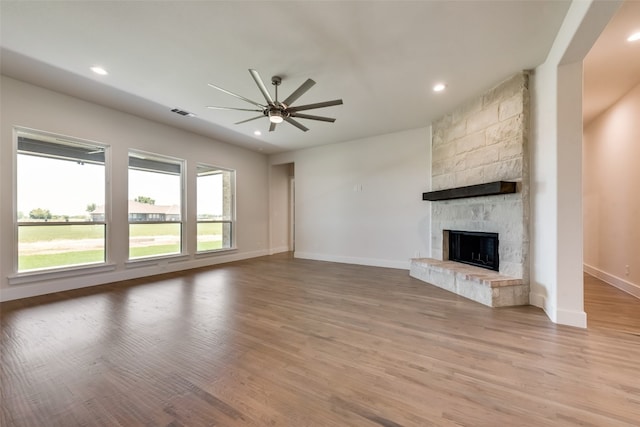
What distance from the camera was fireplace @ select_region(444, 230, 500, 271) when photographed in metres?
3.77

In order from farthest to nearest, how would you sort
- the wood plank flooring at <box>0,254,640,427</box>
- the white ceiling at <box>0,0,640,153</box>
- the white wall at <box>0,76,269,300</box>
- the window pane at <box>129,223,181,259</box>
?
the window pane at <box>129,223,181,259</box>, the white wall at <box>0,76,269,300</box>, the white ceiling at <box>0,0,640,153</box>, the wood plank flooring at <box>0,254,640,427</box>

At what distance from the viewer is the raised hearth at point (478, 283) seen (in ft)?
10.4

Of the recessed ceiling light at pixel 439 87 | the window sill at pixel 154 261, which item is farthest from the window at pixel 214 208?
the recessed ceiling light at pixel 439 87

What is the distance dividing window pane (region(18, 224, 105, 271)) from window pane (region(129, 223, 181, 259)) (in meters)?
0.47

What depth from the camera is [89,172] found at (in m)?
4.37

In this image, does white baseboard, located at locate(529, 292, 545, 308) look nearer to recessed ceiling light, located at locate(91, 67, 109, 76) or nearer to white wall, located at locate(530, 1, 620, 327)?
white wall, located at locate(530, 1, 620, 327)

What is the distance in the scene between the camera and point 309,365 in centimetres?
195

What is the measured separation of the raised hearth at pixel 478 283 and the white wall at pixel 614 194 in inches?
74.7

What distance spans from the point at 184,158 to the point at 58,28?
3196mm

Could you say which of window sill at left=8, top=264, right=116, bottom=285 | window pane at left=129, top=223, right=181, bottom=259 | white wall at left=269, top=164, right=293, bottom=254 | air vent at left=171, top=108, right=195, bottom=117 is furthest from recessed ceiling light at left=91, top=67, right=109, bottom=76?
white wall at left=269, top=164, right=293, bottom=254

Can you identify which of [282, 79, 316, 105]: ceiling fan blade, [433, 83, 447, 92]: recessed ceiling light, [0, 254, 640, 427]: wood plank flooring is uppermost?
[433, 83, 447, 92]: recessed ceiling light

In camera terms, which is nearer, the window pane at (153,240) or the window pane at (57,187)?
the window pane at (57,187)

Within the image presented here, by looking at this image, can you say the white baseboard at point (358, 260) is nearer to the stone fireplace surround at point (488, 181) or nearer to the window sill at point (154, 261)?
the stone fireplace surround at point (488, 181)

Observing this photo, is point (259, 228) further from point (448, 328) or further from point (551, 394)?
point (551, 394)
